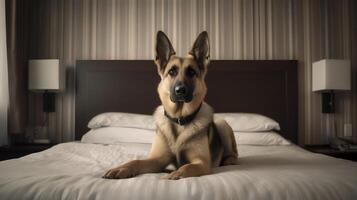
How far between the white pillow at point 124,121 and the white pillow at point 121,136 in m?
0.04

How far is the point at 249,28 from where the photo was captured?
131 inches

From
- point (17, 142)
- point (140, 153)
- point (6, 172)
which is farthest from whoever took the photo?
point (17, 142)

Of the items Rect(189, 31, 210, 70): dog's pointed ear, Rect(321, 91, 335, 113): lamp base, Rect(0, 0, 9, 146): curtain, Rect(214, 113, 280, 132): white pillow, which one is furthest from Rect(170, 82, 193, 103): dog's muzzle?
Rect(321, 91, 335, 113): lamp base

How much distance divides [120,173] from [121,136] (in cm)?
146

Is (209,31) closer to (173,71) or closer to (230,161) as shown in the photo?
(173,71)

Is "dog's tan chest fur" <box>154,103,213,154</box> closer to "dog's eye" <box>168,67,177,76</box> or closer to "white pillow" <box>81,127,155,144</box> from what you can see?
"dog's eye" <box>168,67,177,76</box>

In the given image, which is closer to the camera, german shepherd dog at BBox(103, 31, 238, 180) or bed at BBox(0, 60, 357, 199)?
bed at BBox(0, 60, 357, 199)

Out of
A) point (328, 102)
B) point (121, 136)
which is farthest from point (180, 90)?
point (328, 102)

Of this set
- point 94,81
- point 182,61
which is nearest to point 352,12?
point 182,61

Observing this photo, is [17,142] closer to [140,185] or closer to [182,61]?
[182,61]

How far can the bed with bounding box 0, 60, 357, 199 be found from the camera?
914 millimetres

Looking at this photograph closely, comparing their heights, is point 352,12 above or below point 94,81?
above

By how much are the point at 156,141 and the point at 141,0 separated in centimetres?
235

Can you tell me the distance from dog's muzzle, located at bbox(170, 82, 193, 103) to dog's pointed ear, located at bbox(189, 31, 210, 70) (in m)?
0.22
